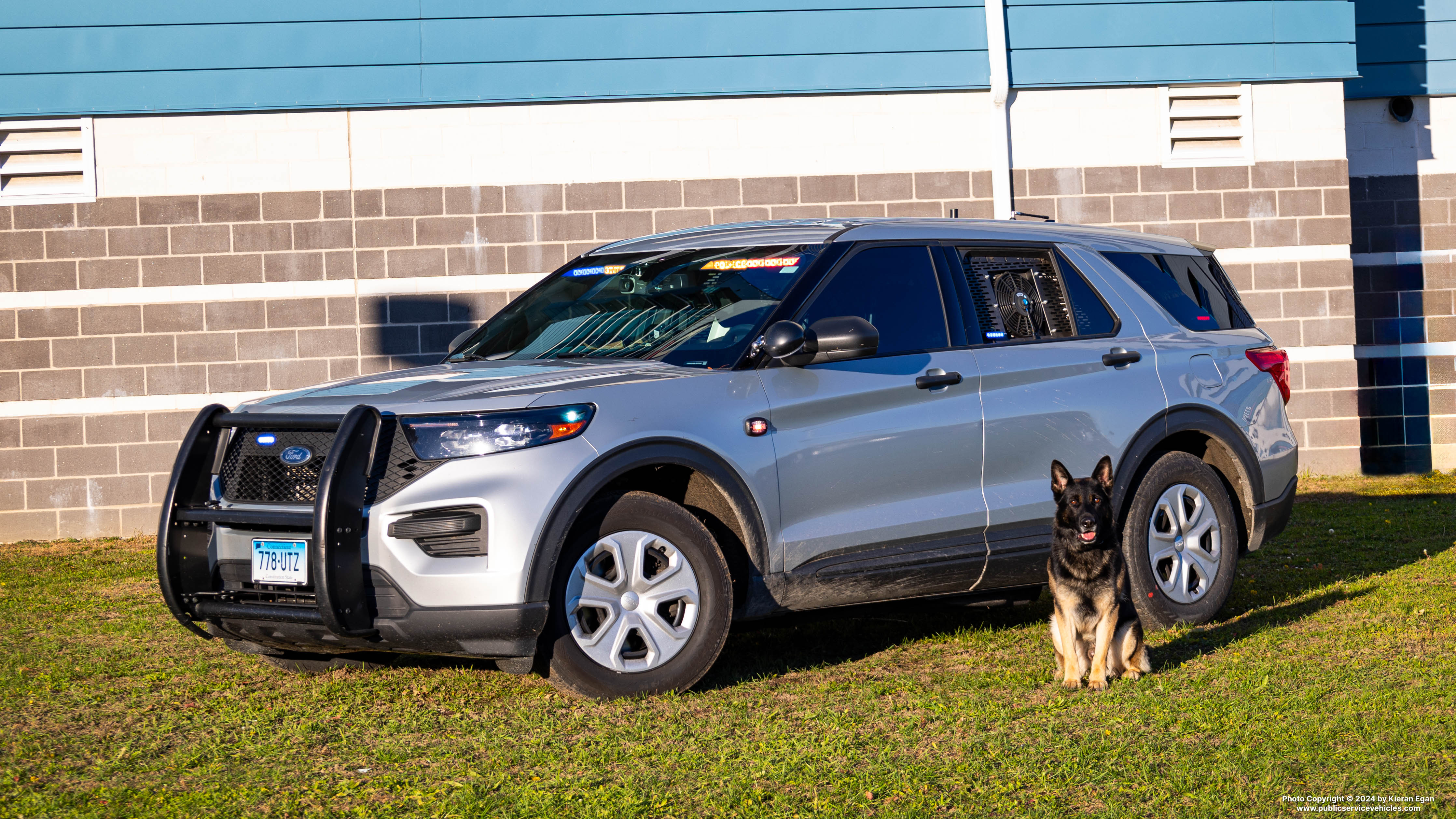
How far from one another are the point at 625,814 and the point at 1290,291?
10.5m

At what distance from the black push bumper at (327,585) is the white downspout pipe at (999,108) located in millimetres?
8280

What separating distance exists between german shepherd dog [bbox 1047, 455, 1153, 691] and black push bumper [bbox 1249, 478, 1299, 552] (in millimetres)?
1883

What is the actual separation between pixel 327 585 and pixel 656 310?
193cm

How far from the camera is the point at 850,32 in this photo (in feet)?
39.4

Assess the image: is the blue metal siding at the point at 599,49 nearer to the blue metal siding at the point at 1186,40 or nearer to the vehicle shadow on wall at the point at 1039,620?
the blue metal siding at the point at 1186,40

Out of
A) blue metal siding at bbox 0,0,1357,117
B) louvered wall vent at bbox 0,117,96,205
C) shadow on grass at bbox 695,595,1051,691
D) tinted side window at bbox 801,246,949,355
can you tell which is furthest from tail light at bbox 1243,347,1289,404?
louvered wall vent at bbox 0,117,96,205

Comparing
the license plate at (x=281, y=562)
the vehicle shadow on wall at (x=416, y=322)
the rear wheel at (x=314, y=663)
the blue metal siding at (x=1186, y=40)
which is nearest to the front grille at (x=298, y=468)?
the license plate at (x=281, y=562)

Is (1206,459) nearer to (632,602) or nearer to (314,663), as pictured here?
(632,602)

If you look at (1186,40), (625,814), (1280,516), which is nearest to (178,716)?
(625,814)

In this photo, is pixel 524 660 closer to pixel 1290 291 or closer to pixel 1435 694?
pixel 1435 694

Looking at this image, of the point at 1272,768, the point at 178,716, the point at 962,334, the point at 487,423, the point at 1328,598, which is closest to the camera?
the point at 1272,768

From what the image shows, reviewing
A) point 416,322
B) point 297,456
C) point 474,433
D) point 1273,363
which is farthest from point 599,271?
point 416,322

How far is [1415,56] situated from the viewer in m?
13.1

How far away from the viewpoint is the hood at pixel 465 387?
484cm
